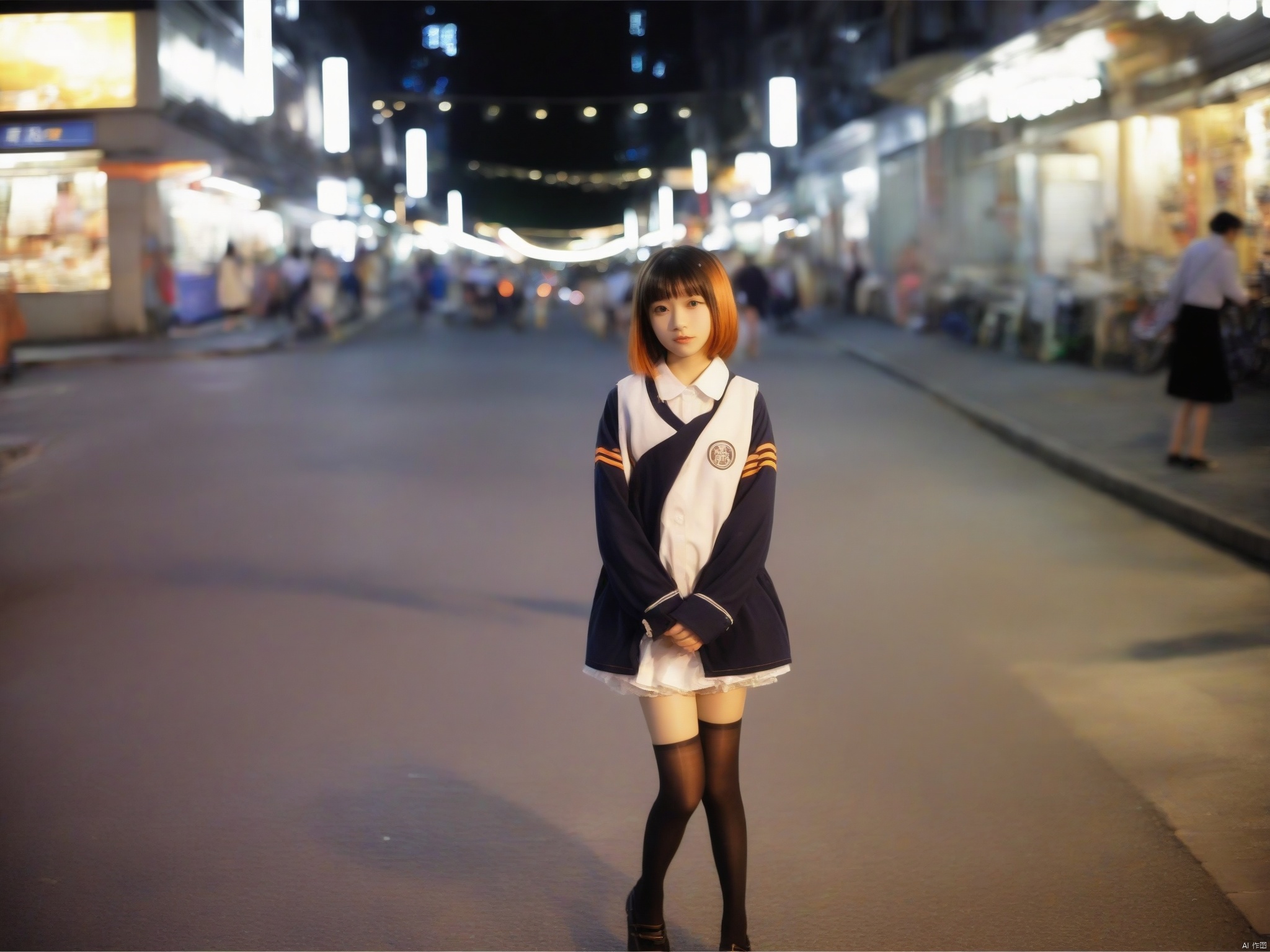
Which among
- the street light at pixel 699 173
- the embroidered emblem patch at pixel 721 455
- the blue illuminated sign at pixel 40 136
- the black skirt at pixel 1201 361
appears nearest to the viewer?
the embroidered emblem patch at pixel 721 455

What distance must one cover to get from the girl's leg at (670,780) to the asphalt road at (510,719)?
32 centimetres

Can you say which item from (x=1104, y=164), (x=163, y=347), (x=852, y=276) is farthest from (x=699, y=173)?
(x=1104, y=164)

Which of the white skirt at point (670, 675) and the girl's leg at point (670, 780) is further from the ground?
the white skirt at point (670, 675)

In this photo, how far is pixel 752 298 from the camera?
2425 cm

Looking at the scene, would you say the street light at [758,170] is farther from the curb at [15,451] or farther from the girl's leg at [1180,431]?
the girl's leg at [1180,431]

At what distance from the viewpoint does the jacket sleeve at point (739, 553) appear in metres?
3.19

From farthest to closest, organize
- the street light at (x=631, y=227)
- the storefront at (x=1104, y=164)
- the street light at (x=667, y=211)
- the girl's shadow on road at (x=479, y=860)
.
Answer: the street light at (x=631, y=227) → the street light at (x=667, y=211) → the storefront at (x=1104, y=164) → the girl's shadow on road at (x=479, y=860)

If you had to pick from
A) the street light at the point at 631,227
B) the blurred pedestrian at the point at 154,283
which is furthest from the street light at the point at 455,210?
the blurred pedestrian at the point at 154,283

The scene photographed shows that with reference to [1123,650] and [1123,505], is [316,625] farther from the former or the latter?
[1123,505]

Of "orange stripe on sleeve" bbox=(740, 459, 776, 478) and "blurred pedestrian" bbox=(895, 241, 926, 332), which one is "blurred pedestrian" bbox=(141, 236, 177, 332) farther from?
"orange stripe on sleeve" bbox=(740, 459, 776, 478)

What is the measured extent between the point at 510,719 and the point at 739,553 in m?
2.58

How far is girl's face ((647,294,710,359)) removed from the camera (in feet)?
10.8

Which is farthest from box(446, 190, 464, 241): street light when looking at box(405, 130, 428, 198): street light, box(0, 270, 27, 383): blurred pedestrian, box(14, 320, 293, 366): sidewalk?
box(0, 270, 27, 383): blurred pedestrian

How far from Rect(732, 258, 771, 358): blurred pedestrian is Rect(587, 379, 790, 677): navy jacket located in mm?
20017
